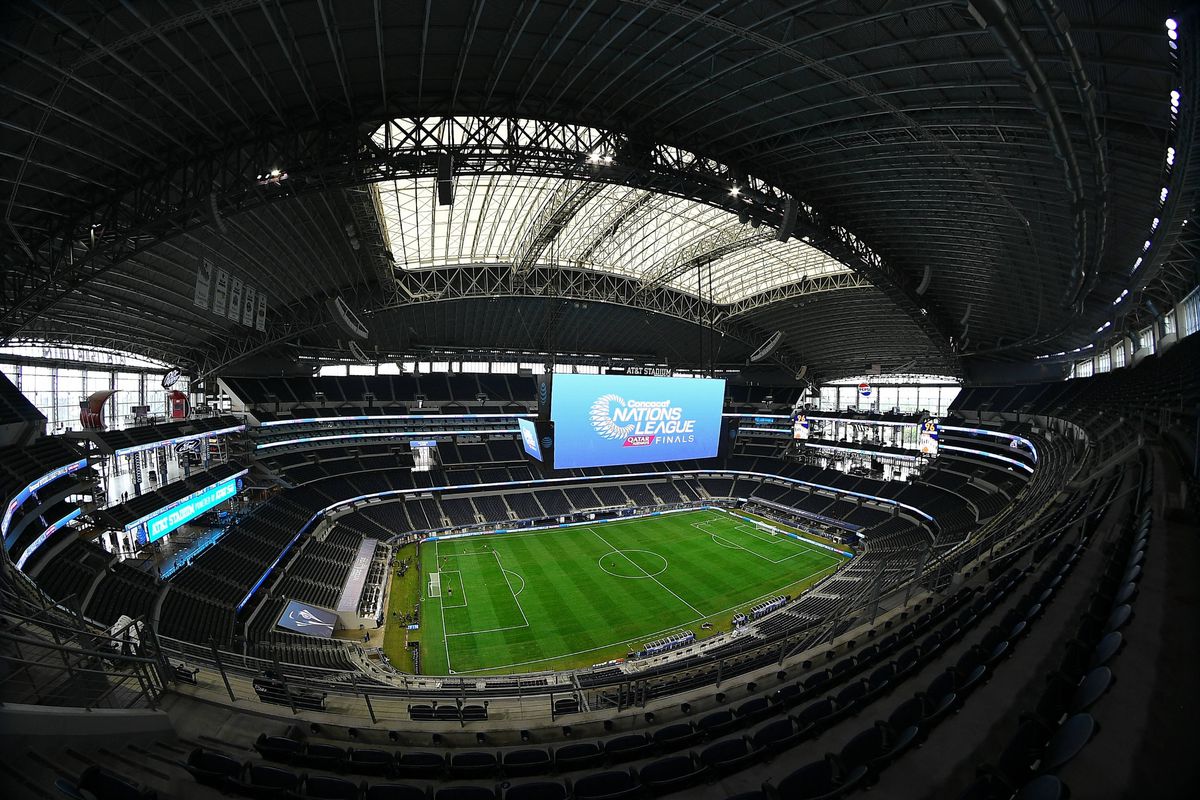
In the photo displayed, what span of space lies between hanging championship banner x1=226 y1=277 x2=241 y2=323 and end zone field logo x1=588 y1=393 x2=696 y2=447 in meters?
13.6

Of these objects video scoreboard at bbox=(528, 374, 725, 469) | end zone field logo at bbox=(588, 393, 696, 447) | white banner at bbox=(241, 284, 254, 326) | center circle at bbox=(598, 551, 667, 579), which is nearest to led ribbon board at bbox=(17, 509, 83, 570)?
white banner at bbox=(241, 284, 254, 326)

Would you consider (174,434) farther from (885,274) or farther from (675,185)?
(885,274)

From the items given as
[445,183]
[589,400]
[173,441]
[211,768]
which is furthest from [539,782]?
[173,441]

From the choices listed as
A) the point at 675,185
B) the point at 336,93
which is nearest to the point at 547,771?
the point at 336,93

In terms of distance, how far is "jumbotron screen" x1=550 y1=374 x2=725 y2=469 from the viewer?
2127cm

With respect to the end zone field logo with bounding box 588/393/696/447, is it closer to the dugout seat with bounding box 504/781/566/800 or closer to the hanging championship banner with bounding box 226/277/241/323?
the hanging championship banner with bounding box 226/277/241/323

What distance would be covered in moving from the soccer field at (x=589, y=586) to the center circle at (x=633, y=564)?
7cm

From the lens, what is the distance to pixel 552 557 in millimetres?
34344

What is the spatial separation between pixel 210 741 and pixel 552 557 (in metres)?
29.2

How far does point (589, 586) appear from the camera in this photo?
1168 inches

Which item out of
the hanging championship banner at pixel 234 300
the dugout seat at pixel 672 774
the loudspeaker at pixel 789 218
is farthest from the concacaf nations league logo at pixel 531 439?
the dugout seat at pixel 672 774

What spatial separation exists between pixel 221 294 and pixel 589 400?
13697 millimetres

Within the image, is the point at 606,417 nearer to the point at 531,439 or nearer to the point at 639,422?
the point at 639,422

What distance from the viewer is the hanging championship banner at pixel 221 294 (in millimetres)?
15070
